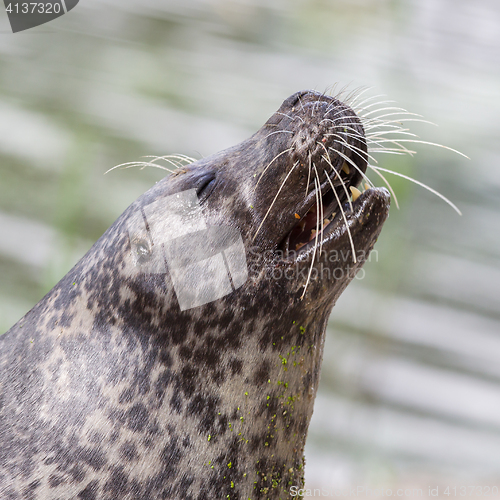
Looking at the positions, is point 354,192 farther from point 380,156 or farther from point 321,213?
point 380,156

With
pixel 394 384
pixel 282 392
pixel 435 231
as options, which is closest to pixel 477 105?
pixel 435 231

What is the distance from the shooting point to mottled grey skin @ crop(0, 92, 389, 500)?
47.0 inches

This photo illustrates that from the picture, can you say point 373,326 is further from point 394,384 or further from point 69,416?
point 69,416

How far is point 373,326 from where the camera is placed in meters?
3.79

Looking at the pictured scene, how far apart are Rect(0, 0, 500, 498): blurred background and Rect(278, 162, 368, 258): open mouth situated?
2.54 meters

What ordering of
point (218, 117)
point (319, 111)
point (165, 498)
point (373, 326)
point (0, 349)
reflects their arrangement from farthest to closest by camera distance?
1. point (218, 117)
2. point (373, 326)
3. point (0, 349)
4. point (319, 111)
5. point (165, 498)

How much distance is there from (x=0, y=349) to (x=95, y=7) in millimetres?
3547
